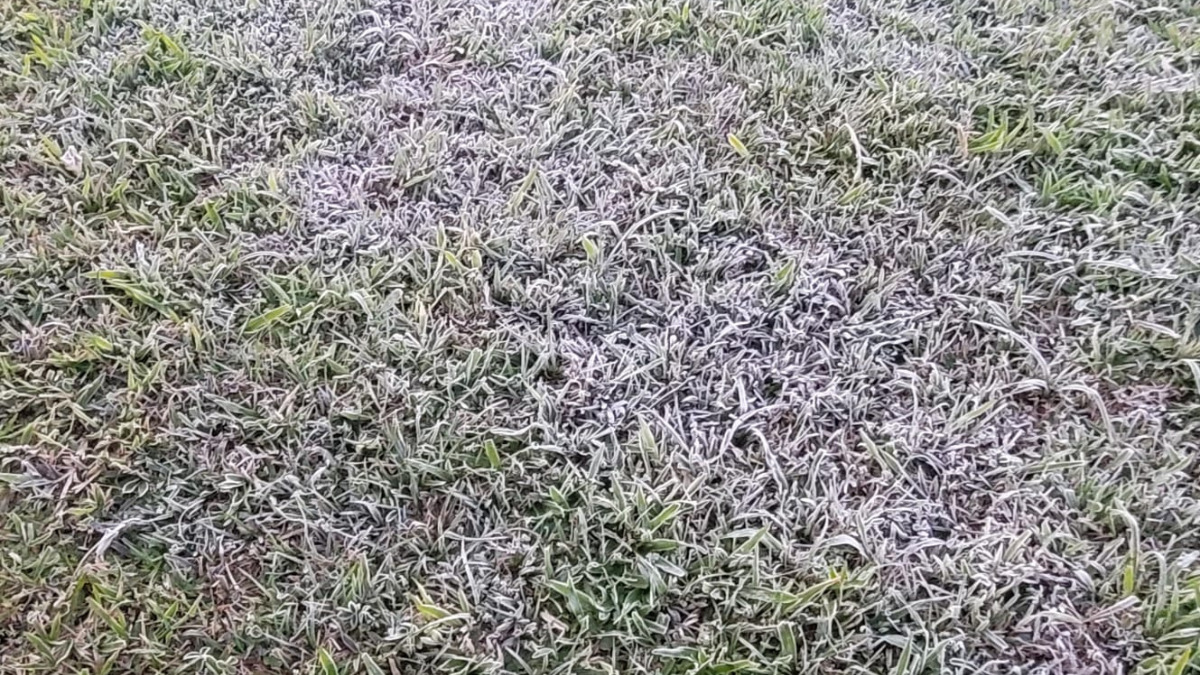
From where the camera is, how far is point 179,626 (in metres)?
1.19

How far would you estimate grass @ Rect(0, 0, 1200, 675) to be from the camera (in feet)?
3.93

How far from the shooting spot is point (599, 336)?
1483 millimetres

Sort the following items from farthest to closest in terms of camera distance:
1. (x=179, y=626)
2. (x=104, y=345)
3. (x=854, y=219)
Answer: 1. (x=854, y=219)
2. (x=104, y=345)
3. (x=179, y=626)

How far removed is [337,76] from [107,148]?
0.46 m

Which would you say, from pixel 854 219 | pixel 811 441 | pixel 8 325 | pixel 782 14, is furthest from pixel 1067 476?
pixel 8 325

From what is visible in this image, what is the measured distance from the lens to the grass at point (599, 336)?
1.20 metres

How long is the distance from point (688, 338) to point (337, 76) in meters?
0.95

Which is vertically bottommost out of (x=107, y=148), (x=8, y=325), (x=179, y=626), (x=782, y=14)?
(x=179, y=626)

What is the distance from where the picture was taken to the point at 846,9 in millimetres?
1939

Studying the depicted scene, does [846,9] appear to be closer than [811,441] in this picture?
No

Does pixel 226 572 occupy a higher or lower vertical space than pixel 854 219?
lower

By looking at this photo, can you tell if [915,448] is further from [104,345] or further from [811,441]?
[104,345]

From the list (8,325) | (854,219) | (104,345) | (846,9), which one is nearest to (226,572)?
(104,345)

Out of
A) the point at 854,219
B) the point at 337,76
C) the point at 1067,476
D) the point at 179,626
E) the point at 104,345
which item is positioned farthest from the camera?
the point at 337,76
